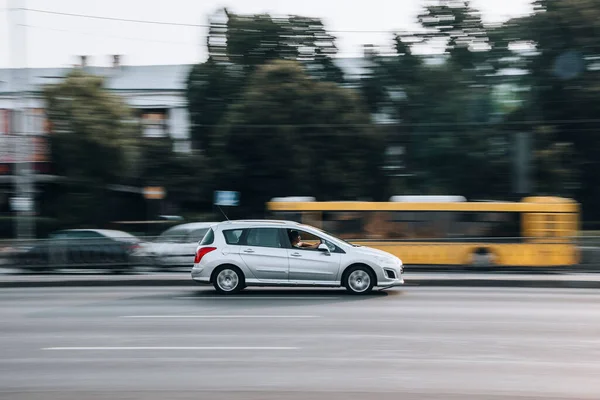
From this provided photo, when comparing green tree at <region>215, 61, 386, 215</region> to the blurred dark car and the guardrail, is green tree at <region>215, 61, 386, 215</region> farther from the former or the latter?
the blurred dark car

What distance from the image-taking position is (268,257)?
16.3 metres

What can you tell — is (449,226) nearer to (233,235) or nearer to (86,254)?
(233,235)

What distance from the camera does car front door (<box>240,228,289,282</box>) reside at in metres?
16.2

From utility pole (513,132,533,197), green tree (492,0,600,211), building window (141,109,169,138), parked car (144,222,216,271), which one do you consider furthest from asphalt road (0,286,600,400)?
building window (141,109,169,138)

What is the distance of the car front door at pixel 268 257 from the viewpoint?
16234mm

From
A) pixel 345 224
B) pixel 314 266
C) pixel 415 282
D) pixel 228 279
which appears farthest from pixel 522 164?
pixel 228 279

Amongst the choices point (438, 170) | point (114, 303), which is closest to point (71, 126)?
point (438, 170)

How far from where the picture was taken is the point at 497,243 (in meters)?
23.9

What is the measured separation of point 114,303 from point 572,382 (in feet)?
30.6

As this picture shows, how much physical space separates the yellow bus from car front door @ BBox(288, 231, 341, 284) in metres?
8.49

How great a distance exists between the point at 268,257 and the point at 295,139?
2666 cm

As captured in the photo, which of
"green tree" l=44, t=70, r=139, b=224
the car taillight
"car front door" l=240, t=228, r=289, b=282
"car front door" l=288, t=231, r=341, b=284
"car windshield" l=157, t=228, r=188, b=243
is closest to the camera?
"car front door" l=288, t=231, r=341, b=284

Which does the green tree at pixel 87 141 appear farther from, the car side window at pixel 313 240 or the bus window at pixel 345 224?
the car side window at pixel 313 240

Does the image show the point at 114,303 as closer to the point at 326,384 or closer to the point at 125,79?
the point at 326,384
